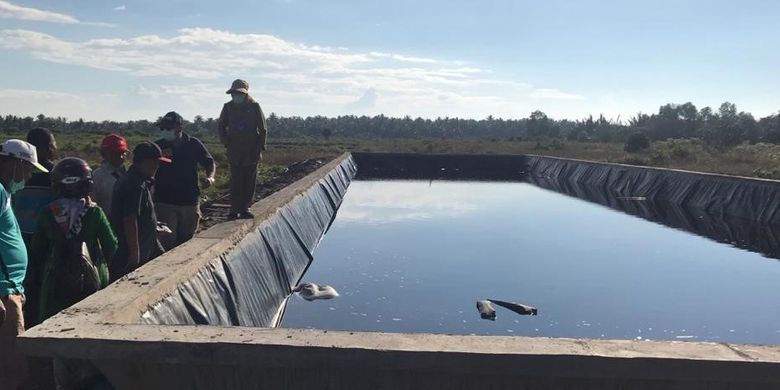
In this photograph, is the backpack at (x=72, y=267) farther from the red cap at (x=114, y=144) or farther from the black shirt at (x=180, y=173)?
the black shirt at (x=180, y=173)

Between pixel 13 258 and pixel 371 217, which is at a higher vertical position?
pixel 13 258

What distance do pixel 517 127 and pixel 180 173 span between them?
149133mm

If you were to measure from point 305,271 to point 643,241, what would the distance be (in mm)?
6983

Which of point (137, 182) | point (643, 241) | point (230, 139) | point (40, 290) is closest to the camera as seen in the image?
point (40, 290)

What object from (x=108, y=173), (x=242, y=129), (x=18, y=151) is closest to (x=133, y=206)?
(x=108, y=173)

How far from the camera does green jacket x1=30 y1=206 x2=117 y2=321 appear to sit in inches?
149

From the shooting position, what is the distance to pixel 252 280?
689 centimetres

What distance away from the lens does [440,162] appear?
113ft

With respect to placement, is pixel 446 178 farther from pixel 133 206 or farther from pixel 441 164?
pixel 133 206

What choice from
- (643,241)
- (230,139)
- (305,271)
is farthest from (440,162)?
(230,139)

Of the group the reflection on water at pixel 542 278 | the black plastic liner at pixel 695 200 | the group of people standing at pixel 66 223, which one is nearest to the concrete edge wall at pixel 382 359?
the group of people standing at pixel 66 223

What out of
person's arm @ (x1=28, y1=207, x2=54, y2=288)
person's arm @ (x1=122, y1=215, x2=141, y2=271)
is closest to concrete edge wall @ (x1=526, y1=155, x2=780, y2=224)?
person's arm @ (x1=122, y1=215, x2=141, y2=271)

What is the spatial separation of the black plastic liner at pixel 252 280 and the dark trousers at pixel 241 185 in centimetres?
41

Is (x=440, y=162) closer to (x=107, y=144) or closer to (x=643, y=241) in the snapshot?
(x=643, y=241)
